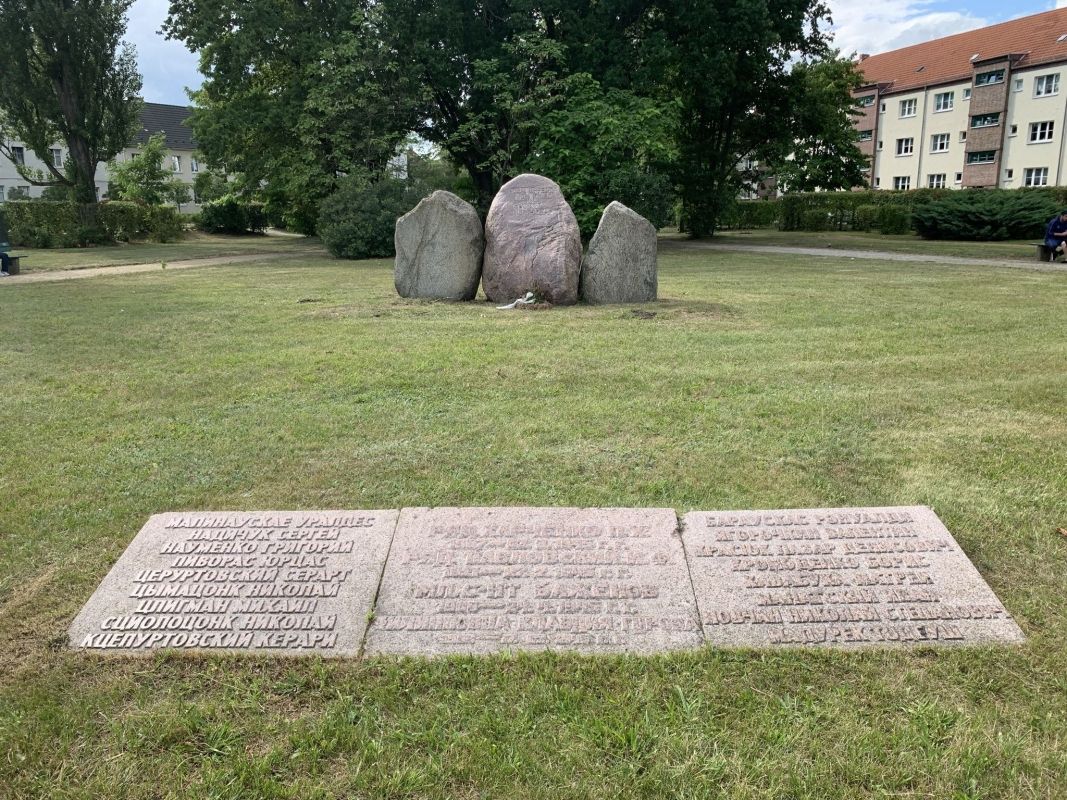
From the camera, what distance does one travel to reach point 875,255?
2094 centimetres

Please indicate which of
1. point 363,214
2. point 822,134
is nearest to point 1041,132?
point 822,134

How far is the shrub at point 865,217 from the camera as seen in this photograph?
36531mm

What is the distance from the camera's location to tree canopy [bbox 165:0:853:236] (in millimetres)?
23141

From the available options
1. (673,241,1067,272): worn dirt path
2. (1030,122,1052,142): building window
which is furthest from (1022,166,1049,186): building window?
(673,241,1067,272): worn dirt path

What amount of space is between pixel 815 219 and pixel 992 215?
14607 mm

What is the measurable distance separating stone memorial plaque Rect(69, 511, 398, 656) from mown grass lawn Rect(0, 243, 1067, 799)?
0.12 meters

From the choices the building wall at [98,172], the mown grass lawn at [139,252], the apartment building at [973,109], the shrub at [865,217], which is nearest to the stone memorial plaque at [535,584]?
the mown grass lawn at [139,252]

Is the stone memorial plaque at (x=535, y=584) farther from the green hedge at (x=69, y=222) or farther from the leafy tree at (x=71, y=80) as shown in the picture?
the leafy tree at (x=71, y=80)

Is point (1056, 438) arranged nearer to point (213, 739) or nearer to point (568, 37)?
point (213, 739)

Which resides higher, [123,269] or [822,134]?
[822,134]

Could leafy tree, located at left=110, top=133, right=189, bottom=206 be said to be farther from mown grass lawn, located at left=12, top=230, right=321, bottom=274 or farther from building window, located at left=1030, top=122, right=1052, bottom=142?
building window, located at left=1030, top=122, right=1052, bottom=142

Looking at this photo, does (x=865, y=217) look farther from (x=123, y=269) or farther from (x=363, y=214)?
(x=123, y=269)

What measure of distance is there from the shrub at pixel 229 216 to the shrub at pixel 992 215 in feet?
96.2

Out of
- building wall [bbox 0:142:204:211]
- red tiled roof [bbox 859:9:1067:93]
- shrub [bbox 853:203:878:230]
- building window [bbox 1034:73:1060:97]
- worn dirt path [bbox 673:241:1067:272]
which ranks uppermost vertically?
red tiled roof [bbox 859:9:1067:93]
